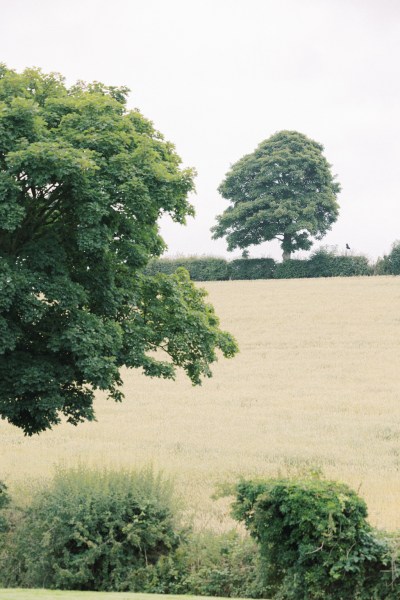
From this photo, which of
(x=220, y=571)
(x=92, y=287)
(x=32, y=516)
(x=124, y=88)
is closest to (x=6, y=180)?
(x=92, y=287)

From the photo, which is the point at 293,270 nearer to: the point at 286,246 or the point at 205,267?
the point at 286,246

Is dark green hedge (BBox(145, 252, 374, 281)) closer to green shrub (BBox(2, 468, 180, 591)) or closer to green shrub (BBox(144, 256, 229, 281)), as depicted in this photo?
green shrub (BBox(144, 256, 229, 281))

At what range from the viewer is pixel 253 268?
3081 inches

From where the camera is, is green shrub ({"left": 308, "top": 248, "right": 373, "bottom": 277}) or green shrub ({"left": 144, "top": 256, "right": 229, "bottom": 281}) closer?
green shrub ({"left": 308, "top": 248, "right": 373, "bottom": 277})

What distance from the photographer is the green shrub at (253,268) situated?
77750 millimetres

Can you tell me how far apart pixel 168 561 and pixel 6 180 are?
8277 mm

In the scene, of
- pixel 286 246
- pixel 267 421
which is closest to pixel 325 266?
pixel 286 246

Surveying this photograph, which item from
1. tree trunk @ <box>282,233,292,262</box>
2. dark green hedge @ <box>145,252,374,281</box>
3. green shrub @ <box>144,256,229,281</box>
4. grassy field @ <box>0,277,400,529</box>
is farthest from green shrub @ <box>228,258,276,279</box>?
grassy field @ <box>0,277,400,529</box>

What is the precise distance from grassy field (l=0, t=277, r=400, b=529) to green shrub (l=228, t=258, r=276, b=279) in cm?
2316

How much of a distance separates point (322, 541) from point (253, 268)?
6676cm

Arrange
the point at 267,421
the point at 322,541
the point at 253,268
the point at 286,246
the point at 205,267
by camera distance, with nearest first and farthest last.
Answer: the point at 322,541
the point at 267,421
the point at 253,268
the point at 205,267
the point at 286,246

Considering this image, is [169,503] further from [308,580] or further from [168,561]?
[308,580]

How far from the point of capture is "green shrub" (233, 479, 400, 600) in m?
12.0

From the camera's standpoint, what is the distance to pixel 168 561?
50.7ft
